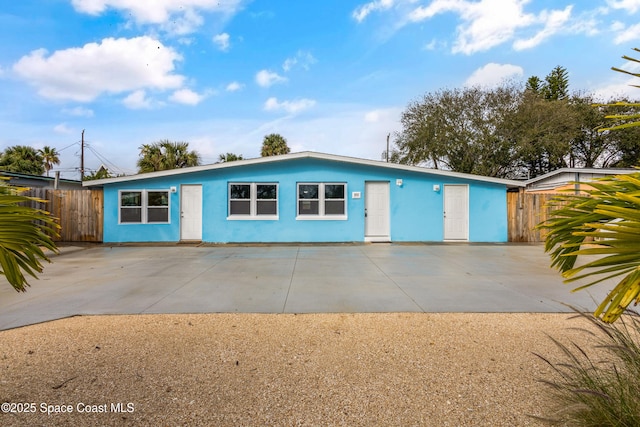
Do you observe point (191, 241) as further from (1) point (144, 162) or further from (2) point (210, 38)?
(1) point (144, 162)

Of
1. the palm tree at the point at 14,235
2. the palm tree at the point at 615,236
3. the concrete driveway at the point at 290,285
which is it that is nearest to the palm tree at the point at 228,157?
the concrete driveway at the point at 290,285

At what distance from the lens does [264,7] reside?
31.4ft

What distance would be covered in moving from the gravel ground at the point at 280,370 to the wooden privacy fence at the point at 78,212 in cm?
992

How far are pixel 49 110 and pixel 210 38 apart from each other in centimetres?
1235

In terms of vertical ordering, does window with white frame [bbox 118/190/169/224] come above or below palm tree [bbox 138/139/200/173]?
below

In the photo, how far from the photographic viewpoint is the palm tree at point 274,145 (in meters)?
24.2

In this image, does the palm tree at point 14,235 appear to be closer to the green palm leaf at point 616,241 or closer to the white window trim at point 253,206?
the green palm leaf at point 616,241

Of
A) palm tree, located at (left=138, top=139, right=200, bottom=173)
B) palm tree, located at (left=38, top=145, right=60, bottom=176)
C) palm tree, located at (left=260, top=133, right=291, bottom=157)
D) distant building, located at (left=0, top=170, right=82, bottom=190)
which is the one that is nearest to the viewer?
distant building, located at (left=0, top=170, right=82, bottom=190)

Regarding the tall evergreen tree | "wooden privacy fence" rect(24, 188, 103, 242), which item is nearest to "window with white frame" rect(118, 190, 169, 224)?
"wooden privacy fence" rect(24, 188, 103, 242)

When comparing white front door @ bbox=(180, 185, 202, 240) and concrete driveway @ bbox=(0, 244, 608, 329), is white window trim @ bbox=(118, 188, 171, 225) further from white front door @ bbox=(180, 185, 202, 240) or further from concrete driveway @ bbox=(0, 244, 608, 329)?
concrete driveway @ bbox=(0, 244, 608, 329)

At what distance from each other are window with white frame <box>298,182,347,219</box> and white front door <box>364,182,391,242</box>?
3.11ft

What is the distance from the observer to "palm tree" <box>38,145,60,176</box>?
93.0 feet

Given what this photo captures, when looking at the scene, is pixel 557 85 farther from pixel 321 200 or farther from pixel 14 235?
pixel 14 235

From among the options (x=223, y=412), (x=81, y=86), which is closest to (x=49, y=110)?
(x=81, y=86)
